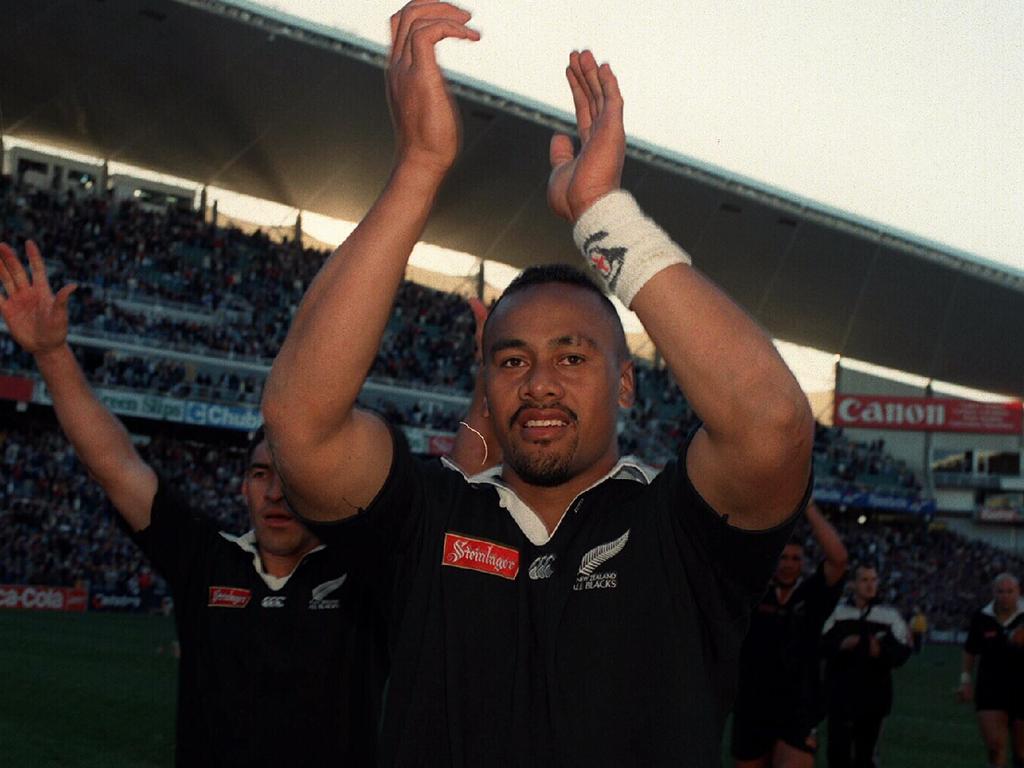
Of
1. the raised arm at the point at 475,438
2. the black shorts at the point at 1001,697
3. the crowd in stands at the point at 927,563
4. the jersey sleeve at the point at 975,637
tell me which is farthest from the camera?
the crowd in stands at the point at 927,563

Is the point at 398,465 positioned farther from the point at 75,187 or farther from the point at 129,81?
the point at 75,187

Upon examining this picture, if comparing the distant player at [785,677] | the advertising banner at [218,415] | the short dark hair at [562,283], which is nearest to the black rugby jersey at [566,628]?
the short dark hair at [562,283]

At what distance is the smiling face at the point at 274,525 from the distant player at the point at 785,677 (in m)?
5.25

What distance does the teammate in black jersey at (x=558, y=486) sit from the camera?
90.6 inches

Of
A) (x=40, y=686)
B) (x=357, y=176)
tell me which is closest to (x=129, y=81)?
(x=357, y=176)

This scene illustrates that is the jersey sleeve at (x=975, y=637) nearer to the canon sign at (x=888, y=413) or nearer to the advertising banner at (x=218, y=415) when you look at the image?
the advertising banner at (x=218, y=415)

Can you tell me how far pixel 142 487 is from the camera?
182 inches

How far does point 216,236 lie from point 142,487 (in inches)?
1440

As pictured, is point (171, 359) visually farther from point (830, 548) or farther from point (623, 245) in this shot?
point (623, 245)

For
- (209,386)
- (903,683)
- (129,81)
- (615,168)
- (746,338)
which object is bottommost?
(903,683)

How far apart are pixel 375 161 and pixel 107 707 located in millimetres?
29134

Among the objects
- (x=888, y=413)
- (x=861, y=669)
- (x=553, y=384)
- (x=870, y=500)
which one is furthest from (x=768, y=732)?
(x=870, y=500)

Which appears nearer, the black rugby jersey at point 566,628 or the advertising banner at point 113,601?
the black rugby jersey at point 566,628

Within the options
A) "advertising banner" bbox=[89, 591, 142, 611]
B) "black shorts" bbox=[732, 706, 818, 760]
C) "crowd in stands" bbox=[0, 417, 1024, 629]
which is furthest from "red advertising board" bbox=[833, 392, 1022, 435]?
"black shorts" bbox=[732, 706, 818, 760]
